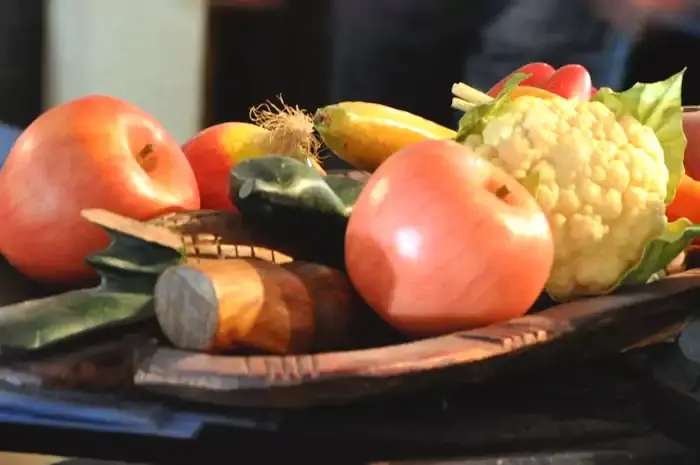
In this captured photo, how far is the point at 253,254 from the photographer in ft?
1.26

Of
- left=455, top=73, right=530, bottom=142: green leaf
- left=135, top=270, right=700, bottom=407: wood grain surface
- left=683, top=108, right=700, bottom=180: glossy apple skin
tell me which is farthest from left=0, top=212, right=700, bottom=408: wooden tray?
left=683, top=108, right=700, bottom=180: glossy apple skin

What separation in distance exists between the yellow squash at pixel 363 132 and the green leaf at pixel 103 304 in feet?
0.56

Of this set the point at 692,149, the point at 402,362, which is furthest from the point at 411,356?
the point at 692,149

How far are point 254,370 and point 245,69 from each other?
0.79 meters

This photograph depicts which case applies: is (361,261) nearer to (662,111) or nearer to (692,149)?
(662,111)

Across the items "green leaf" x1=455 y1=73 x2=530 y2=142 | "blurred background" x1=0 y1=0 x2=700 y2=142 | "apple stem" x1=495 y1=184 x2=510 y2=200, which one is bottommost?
"blurred background" x1=0 y1=0 x2=700 y2=142

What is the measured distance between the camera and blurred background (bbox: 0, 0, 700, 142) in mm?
997

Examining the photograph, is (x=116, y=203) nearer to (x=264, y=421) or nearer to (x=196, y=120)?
(x=264, y=421)

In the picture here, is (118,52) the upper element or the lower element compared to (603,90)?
lower

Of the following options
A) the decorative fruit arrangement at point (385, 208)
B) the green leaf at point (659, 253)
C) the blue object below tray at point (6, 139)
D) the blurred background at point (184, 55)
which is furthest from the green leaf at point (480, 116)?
the blurred background at point (184, 55)

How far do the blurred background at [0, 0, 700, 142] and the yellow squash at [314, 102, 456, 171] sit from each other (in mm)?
484

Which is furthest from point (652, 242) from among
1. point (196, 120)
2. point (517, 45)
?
point (196, 120)

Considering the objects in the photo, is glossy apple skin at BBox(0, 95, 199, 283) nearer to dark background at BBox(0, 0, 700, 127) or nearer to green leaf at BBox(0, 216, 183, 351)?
green leaf at BBox(0, 216, 183, 351)

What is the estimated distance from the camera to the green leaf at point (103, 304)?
323mm
